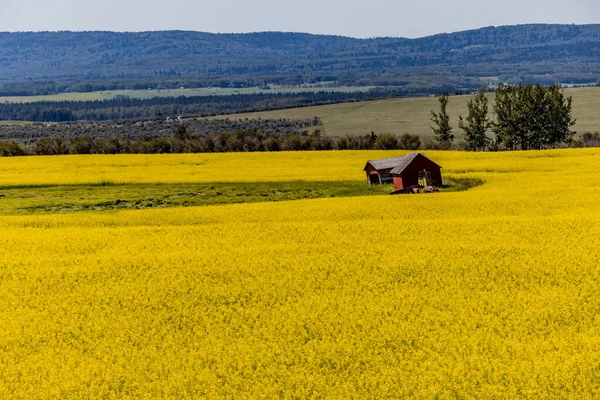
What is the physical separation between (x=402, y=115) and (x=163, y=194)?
124184 millimetres

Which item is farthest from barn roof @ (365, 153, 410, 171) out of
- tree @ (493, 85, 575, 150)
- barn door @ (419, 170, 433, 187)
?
tree @ (493, 85, 575, 150)

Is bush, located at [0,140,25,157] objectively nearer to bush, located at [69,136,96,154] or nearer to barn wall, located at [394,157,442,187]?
bush, located at [69,136,96,154]

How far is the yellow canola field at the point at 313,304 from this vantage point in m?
17.3

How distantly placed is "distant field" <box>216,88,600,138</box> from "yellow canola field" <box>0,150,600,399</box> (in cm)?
9331

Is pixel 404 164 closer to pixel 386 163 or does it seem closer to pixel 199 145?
pixel 386 163

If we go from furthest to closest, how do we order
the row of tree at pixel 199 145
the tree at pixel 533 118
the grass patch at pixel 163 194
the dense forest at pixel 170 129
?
the dense forest at pixel 170 129
the row of tree at pixel 199 145
the tree at pixel 533 118
the grass patch at pixel 163 194

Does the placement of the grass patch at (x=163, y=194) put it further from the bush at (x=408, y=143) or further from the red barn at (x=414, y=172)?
the bush at (x=408, y=143)

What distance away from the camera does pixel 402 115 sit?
16675 centimetres

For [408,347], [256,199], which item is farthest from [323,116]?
[408,347]

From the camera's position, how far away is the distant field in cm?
13475

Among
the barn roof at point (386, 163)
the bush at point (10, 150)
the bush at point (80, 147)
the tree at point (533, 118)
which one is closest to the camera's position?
the barn roof at point (386, 163)

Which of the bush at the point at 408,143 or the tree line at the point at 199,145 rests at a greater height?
the tree line at the point at 199,145

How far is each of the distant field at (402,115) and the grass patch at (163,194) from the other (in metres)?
74.6

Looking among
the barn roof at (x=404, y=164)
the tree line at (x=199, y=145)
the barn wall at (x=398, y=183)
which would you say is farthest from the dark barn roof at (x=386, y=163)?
the tree line at (x=199, y=145)
